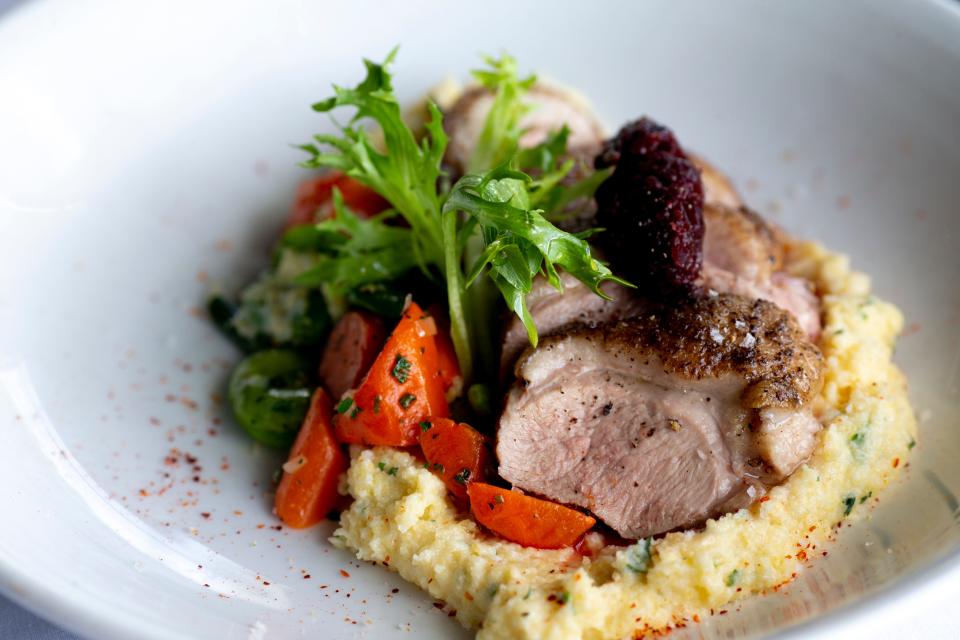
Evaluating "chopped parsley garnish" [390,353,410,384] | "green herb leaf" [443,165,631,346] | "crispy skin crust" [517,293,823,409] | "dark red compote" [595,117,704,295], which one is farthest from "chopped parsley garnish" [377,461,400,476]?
"dark red compote" [595,117,704,295]

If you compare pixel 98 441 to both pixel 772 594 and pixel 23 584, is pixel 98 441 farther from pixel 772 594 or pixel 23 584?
pixel 772 594

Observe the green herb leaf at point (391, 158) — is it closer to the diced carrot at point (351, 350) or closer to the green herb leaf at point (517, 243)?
the diced carrot at point (351, 350)

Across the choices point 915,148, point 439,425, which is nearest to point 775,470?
point 439,425

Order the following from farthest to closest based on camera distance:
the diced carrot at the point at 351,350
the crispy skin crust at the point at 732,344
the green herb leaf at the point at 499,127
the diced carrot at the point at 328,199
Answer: the diced carrot at the point at 328,199 < the green herb leaf at the point at 499,127 < the diced carrot at the point at 351,350 < the crispy skin crust at the point at 732,344

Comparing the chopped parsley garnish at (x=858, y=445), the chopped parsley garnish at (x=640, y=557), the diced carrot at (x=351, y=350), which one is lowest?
the diced carrot at (x=351, y=350)

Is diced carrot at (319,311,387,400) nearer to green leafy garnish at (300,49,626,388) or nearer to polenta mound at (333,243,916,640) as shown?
green leafy garnish at (300,49,626,388)

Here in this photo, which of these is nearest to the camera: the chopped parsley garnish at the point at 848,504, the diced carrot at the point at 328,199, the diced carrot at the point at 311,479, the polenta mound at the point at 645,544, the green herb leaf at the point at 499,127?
the polenta mound at the point at 645,544

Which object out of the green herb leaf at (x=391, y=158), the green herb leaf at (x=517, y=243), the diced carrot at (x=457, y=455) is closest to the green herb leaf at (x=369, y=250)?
the green herb leaf at (x=391, y=158)
